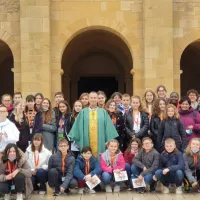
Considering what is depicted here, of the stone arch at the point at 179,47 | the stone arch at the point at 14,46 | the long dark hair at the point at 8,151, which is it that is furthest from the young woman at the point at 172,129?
the stone arch at the point at 14,46

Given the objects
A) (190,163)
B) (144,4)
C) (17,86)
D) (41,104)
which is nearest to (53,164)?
(41,104)

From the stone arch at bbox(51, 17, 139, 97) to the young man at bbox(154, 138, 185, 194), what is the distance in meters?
5.86

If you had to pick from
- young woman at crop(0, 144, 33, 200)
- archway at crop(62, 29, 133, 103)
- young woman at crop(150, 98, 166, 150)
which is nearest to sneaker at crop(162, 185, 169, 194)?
young woman at crop(150, 98, 166, 150)

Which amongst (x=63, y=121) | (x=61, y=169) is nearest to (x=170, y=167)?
(x=61, y=169)

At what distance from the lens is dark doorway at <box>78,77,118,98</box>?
65.2 ft

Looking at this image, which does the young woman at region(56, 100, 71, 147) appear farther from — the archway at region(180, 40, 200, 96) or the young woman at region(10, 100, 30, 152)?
the archway at region(180, 40, 200, 96)

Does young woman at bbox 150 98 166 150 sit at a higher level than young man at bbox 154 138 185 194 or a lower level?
higher

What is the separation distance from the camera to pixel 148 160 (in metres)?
7.94

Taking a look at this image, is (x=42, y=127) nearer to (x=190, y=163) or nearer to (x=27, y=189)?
(x=27, y=189)

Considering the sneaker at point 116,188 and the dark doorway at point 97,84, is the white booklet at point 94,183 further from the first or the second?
the dark doorway at point 97,84

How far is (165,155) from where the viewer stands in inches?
311

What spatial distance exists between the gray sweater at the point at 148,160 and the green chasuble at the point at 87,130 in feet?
1.92

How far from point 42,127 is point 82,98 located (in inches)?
38.1

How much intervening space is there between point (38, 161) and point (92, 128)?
1.14 m
